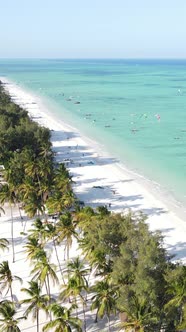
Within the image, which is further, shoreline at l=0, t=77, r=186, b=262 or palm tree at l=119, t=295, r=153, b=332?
shoreline at l=0, t=77, r=186, b=262

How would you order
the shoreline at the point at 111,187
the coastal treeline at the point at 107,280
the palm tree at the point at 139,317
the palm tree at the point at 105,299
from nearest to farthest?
the palm tree at the point at 139,317
the coastal treeline at the point at 107,280
the palm tree at the point at 105,299
the shoreline at the point at 111,187

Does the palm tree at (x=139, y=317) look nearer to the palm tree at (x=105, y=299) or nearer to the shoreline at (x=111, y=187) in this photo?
the palm tree at (x=105, y=299)

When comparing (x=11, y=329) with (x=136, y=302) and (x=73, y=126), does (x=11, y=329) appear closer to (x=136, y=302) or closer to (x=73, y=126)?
(x=136, y=302)

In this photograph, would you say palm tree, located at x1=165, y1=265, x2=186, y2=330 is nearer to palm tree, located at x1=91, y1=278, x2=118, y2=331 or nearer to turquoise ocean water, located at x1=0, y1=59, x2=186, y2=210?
palm tree, located at x1=91, y1=278, x2=118, y2=331

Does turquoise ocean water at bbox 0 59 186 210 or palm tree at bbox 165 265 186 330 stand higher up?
turquoise ocean water at bbox 0 59 186 210

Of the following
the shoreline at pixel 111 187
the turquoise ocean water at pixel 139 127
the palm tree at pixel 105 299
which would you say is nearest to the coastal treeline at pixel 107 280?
the palm tree at pixel 105 299

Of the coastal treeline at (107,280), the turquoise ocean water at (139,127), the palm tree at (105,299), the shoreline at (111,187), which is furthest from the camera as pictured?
the turquoise ocean water at (139,127)

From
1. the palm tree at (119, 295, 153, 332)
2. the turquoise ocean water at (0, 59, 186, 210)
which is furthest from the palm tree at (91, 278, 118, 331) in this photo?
the turquoise ocean water at (0, 59, 186, 210)

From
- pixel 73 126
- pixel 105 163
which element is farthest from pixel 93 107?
pixel 105 163
